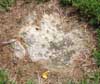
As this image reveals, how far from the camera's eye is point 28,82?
3.97 m

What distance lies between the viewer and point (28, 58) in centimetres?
421

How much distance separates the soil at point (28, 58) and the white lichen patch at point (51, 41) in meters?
0.07

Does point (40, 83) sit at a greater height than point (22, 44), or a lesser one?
lesser

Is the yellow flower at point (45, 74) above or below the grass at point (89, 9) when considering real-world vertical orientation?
below

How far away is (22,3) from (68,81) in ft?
4.68

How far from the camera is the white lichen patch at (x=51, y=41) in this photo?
13.9 feet

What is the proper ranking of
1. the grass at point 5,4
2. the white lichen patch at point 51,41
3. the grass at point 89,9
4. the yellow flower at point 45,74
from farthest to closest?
the grass at point 5,4 → the grass at point 89,9 → the white lichen patch at point 51,41 → the yellow flower at point 45,74

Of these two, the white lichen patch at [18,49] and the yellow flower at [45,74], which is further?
the white lichen patch at [18,49]

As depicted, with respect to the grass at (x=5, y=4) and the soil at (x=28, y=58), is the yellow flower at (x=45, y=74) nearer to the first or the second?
the soil at (x=28, y=58)

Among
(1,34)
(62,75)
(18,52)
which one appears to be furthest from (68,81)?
(1,34)

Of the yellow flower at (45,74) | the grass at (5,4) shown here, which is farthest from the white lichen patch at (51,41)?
the grass at (5,4)

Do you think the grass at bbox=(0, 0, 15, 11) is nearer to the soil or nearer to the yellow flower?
the soil

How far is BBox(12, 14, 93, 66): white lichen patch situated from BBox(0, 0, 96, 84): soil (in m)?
0.07

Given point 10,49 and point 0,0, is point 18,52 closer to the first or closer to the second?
point 10,49
